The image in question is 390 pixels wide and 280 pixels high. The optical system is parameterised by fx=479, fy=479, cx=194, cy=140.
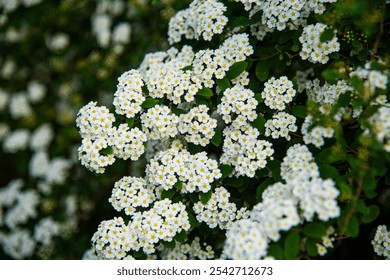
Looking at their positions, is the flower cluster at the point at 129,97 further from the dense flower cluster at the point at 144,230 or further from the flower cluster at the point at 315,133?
the flower cluster at the point at 315,133

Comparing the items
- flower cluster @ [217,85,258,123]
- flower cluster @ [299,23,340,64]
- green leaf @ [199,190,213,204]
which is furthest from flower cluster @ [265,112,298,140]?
green leaf @ [199,190,213,204]

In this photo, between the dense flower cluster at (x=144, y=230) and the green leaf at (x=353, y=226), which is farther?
the dense flower cluster at (x=144, y=230)

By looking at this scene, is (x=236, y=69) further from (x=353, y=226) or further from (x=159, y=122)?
(x=353, y=226)

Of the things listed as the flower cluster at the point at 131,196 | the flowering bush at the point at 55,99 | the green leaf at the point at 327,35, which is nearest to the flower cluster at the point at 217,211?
the flower cluster at the point at 131,196

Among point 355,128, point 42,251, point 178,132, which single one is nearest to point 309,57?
point 355,128
